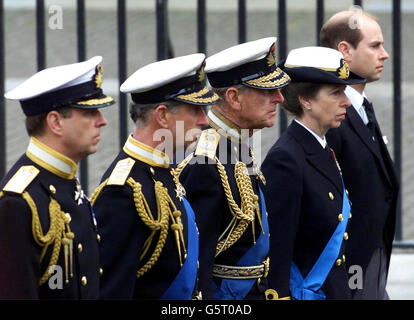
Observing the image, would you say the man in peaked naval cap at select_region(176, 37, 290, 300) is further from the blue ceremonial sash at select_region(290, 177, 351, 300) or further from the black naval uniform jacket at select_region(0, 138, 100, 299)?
the black naval uniform jacket at select_region(0, 138, 100, 299)

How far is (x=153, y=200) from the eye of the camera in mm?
→ 3592

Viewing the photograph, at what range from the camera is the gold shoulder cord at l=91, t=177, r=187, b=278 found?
11.5 ft

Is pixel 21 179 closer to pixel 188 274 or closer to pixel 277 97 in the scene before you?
pixel 188 274

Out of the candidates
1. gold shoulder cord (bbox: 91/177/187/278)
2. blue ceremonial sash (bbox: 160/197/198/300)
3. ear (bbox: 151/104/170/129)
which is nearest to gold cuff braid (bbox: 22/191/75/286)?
gold shoulder cord (bbox: 91/177/187/278)

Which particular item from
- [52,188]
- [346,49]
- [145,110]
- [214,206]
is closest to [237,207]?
[214,206]

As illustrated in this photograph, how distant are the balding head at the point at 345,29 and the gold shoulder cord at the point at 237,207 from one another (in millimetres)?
1211

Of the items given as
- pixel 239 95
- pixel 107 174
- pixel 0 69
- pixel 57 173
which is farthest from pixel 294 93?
pixel 0 69

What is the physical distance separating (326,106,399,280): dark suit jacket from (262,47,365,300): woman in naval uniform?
0.28 meters

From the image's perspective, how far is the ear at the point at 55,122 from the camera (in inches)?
128

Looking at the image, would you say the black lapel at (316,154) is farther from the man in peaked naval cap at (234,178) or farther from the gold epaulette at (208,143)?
the gold epaulette at (208,143)

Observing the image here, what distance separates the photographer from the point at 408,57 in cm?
1052

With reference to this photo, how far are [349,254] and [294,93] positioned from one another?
75 cm

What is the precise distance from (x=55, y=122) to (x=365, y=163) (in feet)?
6.28

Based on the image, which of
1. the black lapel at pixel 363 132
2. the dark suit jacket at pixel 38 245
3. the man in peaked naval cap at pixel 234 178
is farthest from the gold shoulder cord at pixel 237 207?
the black lapel at pixel 363 132
